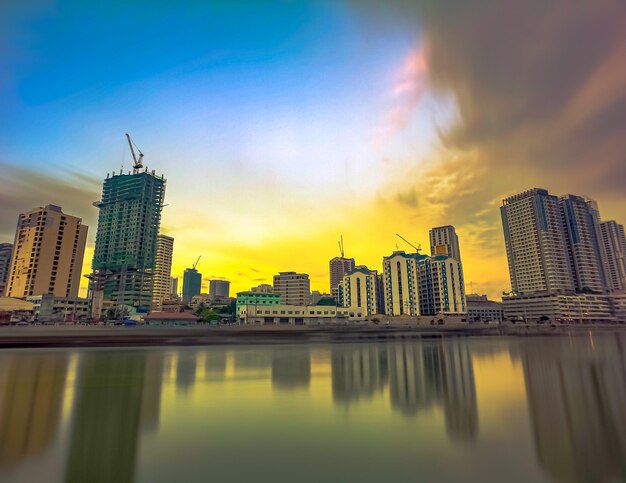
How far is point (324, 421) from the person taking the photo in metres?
14.2

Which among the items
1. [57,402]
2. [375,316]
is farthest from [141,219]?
→ [57,402]

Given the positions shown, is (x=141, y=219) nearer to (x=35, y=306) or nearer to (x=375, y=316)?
(x=35, y=306)

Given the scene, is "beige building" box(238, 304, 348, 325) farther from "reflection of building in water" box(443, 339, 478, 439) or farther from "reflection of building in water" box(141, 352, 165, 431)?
"reflection of building in water" box(443, 339, 478, 439)

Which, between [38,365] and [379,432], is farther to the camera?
[38,365]

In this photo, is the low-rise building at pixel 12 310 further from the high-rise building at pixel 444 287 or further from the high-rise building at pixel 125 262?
the high-rise building at pixel 444 287

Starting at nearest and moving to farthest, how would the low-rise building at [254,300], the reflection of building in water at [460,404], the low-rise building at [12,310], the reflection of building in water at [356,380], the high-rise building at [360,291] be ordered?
1. the reflection of building in water at [460,404]
2. the reflection of building in water at [356,380]
3. the low-rise building at [12,310]
4. the low-rise building at [254,300]
5. the high-rise building at [360,291]

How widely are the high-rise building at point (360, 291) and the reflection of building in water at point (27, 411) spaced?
16208 cm

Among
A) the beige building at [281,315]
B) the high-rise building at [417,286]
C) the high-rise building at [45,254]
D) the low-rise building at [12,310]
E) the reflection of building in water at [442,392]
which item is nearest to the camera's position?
the reflection of building in water at [442,392]

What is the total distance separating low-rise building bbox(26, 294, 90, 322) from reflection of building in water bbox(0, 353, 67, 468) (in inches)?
5108

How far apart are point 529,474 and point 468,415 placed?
6.25m

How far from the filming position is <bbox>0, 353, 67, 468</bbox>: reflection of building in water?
37.1ft

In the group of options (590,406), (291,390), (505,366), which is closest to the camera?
(590,406)

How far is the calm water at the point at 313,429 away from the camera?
376 inches

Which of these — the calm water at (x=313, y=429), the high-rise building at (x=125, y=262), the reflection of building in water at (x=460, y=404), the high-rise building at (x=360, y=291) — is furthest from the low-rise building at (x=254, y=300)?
the reflection of building in water at (x=460, y=404)
